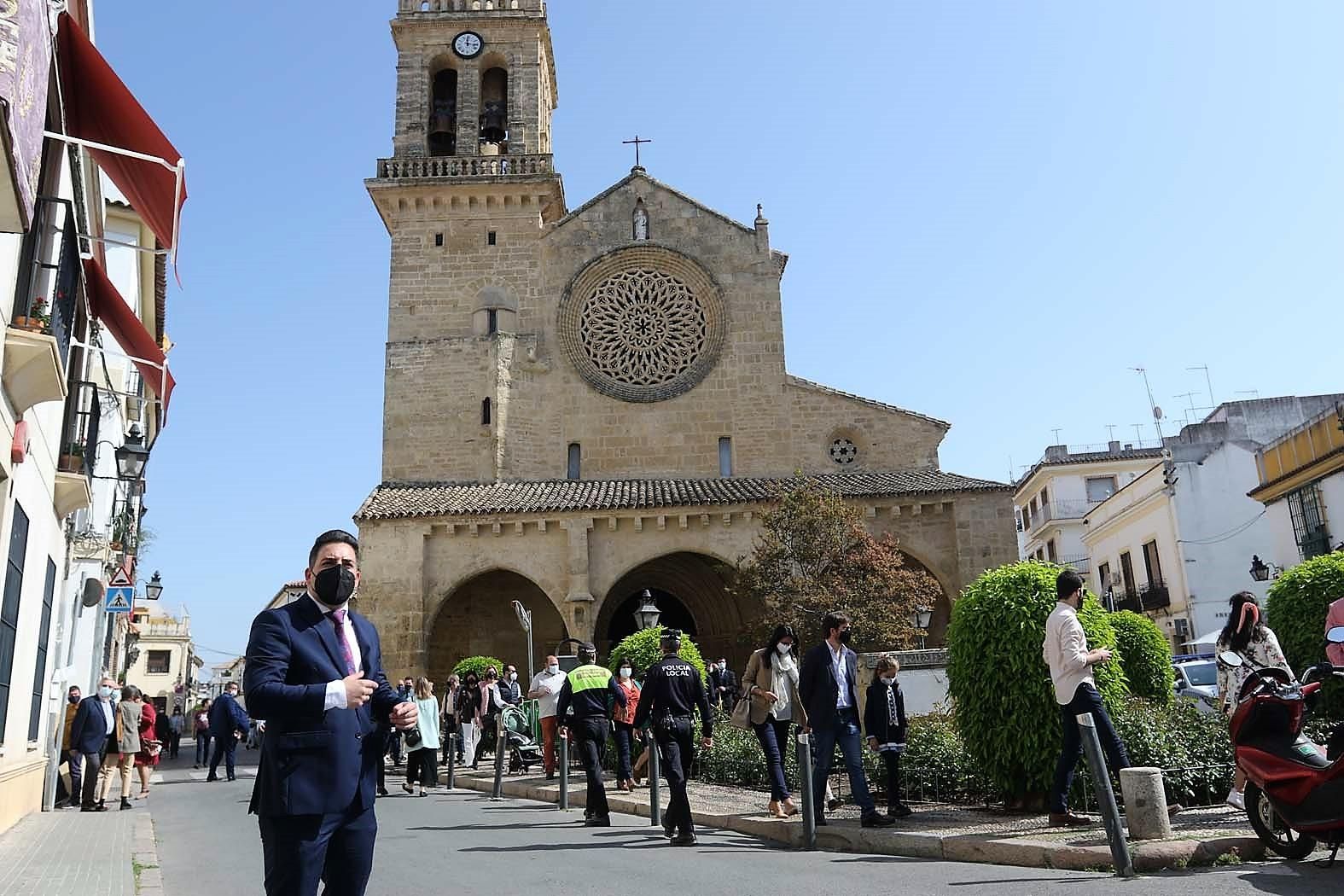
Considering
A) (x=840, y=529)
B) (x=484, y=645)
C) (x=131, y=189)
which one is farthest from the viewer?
(x=484, y=645)

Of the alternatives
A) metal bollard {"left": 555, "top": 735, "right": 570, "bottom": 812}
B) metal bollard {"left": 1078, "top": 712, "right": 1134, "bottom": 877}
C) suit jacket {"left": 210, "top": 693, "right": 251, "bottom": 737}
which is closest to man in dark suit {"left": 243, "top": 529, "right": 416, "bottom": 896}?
metal bollard {"left": 1078, "top": 712, "right": 1134, "bottom": 877}

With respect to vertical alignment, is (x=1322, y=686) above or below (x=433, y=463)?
below

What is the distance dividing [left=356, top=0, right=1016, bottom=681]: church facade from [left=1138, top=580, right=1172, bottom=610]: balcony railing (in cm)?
1001

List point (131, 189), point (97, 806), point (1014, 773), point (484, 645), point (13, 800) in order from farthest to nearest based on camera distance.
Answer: point (484, 645)
point (97, 806)
point (13, 800)
point (131, 189)
point (1014, 773)

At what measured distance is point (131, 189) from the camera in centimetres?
847

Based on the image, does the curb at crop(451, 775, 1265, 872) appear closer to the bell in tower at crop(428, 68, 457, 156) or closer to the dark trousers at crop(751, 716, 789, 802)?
the dark trousers at crop(751, 716, 789, 802)

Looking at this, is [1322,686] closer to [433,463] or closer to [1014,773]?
[1014,773]

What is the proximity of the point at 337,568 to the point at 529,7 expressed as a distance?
1067 inches

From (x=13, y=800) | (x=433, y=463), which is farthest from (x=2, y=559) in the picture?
(x=433, y=463)

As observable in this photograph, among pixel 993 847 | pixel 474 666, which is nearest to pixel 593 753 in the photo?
pixel 993 847

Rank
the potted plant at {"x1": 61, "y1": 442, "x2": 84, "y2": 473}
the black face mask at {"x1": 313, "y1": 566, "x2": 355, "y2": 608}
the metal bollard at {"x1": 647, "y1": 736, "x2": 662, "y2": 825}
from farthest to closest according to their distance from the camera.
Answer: the potted plant at {"x1": 61, "y1": 442, "x2": 84, "y2": 473} → the metal bollard at {"x1": 647, "y1": 736, "x2": 662, "y2": 825} → the black face mask at {"x1": 313, "y1": 566, "x2": 355, "y2": 608}

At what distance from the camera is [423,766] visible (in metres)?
Result: 12.5

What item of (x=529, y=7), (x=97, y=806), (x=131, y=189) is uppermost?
(x=529, y=7)

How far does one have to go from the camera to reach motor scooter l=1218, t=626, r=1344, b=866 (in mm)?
4926
